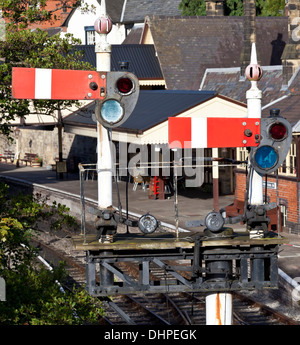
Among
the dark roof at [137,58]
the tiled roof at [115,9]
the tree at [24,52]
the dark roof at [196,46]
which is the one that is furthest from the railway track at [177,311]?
the tiled roof at [115,9]

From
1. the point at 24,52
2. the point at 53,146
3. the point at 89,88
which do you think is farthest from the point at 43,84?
the point at 53,146

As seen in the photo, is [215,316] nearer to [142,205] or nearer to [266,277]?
→ [266,277]

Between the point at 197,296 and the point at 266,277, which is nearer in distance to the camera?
the point at 266,277

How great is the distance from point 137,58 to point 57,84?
32.5 meters

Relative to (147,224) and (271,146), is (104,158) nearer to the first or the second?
(147,224)

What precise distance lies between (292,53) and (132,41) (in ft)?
77.2

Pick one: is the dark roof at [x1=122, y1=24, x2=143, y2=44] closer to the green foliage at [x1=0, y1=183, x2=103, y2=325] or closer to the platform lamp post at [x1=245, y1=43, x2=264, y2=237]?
the green foliage at [x1=0, y1=183, x2=103, y2=325]

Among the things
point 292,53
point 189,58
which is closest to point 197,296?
point 292,53

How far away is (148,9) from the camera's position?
56.6 meters

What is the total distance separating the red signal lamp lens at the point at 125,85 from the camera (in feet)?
26.8

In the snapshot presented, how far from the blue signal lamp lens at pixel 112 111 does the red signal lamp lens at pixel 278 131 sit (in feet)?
4.70

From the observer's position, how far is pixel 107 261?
8.17 meters

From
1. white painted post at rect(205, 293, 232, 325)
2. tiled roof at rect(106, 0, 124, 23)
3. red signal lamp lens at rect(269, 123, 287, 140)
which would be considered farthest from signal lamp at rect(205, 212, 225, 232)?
tiled roof at rect(106, 0, 124, 23)

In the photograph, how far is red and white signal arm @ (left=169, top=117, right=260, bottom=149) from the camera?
8.19 m
